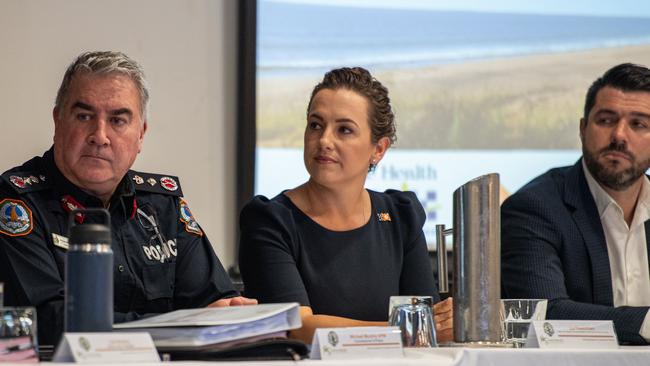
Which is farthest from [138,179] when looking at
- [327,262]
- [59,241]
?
[327,262]

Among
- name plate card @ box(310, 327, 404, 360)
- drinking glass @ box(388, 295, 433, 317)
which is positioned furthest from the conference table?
drinking glass @ box(388, 295, 433, 317)

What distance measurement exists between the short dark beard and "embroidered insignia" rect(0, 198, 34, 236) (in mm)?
1641

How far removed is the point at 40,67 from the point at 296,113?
0.94 meters

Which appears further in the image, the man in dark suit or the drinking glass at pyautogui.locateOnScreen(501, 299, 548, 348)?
the man in dark suit

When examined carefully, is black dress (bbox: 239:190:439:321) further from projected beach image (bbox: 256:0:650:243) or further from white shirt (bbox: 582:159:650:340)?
projected beach image (bbox: 256:0:650:243)

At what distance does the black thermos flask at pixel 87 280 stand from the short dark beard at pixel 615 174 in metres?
1.91

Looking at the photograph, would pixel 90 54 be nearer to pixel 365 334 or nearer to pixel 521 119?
pixel 365 334

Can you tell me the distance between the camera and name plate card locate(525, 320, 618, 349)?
1.64 metres

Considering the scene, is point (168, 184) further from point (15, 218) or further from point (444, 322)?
point (444, 322)

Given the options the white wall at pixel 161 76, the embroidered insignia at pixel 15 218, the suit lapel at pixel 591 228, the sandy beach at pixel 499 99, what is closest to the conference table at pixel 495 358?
the embroidered insignia at pixel 15 218

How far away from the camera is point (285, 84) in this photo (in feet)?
12.0

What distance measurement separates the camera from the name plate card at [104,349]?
122 centimetres

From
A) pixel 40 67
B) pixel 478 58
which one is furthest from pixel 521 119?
pixel 40 67

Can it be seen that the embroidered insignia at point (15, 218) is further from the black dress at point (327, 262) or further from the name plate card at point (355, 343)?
the name plate card at point (355, 343)
